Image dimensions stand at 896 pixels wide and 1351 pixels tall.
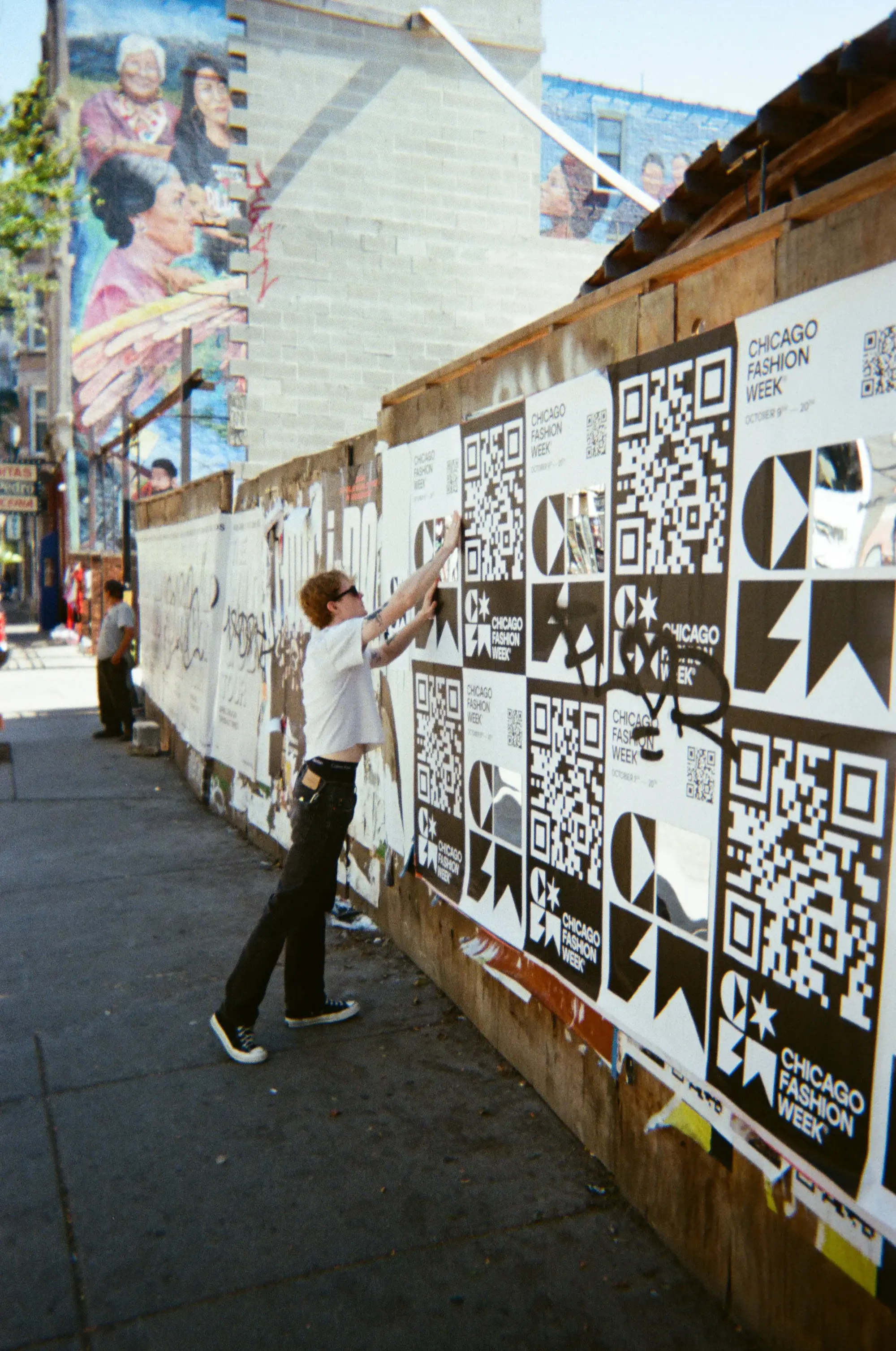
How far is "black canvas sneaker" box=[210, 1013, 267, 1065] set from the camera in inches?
172

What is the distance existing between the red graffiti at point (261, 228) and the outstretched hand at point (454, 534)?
7.58 meters

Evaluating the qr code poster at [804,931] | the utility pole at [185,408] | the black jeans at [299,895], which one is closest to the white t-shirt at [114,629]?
the utility pole at [185,408]

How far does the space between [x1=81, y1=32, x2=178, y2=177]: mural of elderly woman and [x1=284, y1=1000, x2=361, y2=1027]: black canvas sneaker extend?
32989 millimetres

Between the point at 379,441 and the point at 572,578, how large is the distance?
230 centimetres

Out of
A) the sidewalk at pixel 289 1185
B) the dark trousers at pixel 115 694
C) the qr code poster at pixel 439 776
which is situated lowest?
the sidewalk at pixel 289 1185

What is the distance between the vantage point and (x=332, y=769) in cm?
449

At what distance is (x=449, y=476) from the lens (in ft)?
15.1

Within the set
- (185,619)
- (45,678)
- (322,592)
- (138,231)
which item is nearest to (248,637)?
(185,619)

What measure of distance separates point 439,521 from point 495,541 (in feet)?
2.05

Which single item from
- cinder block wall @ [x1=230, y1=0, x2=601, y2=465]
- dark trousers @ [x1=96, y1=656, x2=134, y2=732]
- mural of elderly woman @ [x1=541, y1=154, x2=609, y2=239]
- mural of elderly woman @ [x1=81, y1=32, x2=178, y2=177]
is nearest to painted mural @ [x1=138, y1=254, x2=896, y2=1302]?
cinder block wall @ [x1=230, y1=0, x2=601, y2=465]

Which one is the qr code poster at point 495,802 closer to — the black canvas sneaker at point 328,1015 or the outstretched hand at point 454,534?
the outstretched hand at point 454,534

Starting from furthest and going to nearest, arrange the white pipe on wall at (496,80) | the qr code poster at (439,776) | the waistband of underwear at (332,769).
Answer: the white pipe on wall at (496,80) → the qr code poster at (439,776) → the waistband of underwear at (332,769)

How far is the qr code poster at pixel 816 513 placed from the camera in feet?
7.39

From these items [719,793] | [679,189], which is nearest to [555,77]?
[679,189]
